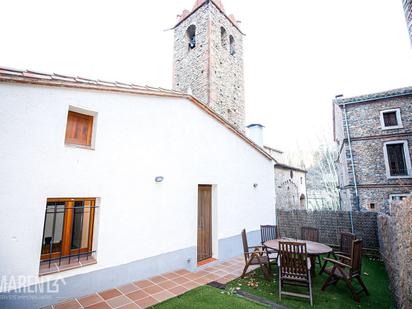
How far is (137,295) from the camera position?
12.4 feet

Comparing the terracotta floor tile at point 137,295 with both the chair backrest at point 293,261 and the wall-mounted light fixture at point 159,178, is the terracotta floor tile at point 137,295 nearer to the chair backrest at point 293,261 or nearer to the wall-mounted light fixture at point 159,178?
the wall-mounted light fixture at point 159,178

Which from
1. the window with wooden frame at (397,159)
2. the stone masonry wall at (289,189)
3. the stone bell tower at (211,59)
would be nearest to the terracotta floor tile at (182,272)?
the stone masonry wall at (289,189)

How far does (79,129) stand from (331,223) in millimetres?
9696

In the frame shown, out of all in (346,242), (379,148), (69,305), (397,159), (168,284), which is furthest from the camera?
(379,148)

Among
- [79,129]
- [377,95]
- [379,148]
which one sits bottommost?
[79,129]

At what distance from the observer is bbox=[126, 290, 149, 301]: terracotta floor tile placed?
3670mm

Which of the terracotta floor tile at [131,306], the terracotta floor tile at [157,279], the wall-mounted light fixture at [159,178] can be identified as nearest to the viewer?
the terracotta floor tile at [131,306]

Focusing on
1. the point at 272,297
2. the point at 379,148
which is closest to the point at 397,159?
the point at 379,148

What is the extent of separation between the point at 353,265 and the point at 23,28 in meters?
11.7

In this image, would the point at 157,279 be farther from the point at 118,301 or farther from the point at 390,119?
the point at 390,119

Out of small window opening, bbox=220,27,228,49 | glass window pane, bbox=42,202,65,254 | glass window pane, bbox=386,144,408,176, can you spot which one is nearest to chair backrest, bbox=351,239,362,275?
glass window pane, bbox=42,202,65,254

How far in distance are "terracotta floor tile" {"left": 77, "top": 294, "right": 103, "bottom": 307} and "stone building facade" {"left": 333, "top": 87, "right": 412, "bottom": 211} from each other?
13283mm

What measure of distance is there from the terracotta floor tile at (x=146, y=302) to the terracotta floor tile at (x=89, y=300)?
678 mm

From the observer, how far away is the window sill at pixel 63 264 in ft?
10.7
